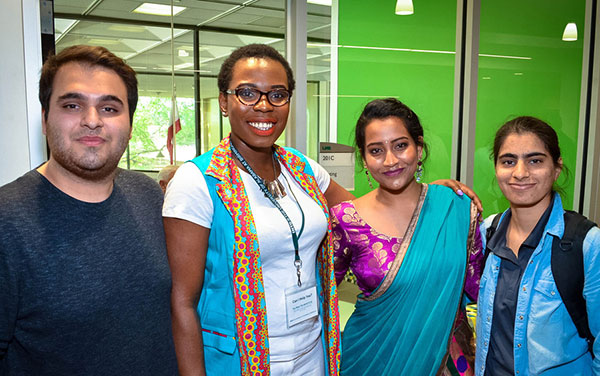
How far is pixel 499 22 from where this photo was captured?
134 inches

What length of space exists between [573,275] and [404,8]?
7.73 ft

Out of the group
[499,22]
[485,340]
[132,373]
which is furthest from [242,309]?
A: [499,22]

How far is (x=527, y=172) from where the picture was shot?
147 centimetres

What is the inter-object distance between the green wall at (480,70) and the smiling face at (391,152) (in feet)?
4.12

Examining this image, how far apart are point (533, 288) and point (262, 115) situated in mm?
974

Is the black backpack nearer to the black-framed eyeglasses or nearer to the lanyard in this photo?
the lanyard

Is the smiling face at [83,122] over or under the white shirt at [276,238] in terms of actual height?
over

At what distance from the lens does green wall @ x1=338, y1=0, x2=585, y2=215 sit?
9.82 ft

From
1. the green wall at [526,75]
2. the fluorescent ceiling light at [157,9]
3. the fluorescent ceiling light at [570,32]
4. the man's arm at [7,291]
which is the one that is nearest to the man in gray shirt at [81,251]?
the man's arm at [7,291]

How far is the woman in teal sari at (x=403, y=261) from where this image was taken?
163 centimetres

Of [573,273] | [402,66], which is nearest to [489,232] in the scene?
[573,273]

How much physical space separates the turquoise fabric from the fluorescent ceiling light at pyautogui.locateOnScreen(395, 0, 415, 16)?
2350 mm

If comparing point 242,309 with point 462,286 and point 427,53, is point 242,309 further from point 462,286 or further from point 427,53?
point 427,53

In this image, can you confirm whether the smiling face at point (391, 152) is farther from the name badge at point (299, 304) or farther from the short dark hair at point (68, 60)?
the short dark hair at point (68, 60)
